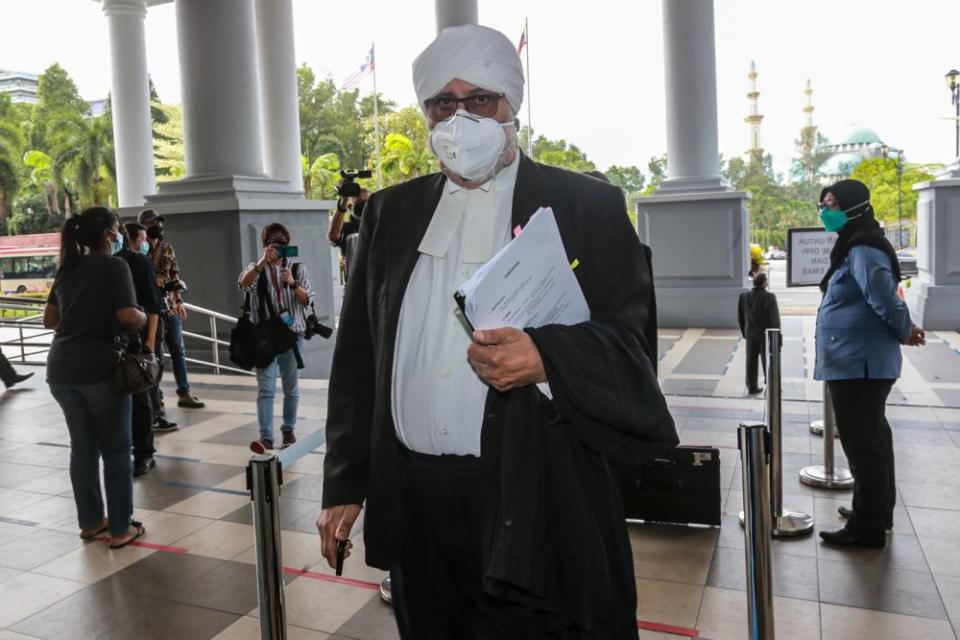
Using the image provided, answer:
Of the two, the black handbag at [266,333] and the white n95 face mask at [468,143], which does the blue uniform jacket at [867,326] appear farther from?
the black handbag at [266,333]

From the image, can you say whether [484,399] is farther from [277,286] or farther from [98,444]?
[277,286]

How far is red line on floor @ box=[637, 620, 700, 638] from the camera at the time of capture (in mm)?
3410

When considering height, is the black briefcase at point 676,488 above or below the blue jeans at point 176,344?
below

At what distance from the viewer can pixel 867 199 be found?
167 inches

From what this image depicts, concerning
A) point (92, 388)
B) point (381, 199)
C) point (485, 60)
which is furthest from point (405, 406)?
point (92, 388)

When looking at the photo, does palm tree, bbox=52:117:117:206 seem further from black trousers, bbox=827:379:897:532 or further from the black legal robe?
the black legal robe

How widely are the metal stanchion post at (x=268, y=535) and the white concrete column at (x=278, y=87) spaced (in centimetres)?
1334

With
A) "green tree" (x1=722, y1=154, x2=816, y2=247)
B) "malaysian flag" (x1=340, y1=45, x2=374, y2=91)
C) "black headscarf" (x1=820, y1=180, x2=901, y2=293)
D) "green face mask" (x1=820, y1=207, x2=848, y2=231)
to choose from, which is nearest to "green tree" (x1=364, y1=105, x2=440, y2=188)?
"malaysian flag" (x1=340, y1=45, x2=374, y2=91)

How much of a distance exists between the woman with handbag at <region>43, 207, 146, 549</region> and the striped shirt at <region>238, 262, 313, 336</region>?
67.3 inches

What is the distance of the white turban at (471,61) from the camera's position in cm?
177

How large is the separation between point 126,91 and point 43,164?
4138 centimetres

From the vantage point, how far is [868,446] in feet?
13.6

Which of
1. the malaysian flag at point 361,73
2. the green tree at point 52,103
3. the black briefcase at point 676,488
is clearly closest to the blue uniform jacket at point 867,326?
the black briefcase at point 676,488

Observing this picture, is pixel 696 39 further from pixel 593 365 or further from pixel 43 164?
pixel 43 164
